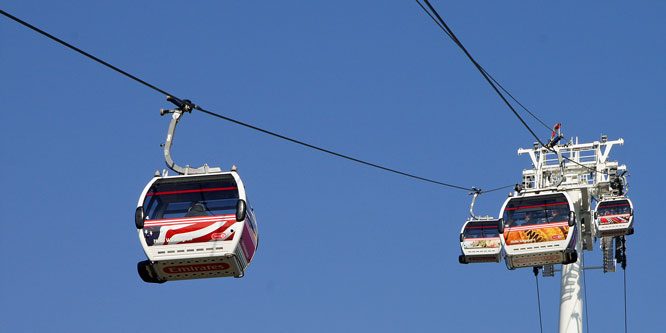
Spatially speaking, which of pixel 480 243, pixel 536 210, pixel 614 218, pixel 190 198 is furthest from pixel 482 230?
pixel 190 198

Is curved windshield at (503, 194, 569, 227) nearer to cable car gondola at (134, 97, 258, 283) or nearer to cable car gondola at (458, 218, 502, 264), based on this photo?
cable car gondola at (458, 218, 502, 264)

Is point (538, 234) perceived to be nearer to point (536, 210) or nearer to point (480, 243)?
point (536, 210)

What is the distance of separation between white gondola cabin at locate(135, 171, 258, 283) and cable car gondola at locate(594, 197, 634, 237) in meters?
24.8

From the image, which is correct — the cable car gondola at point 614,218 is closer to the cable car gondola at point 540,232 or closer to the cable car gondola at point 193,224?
the cable car gondola at point 540,232

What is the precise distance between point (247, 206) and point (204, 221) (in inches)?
30.8

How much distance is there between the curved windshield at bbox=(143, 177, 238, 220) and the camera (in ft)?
64.8

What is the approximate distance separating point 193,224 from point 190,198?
791 mm

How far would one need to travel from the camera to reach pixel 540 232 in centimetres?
2731

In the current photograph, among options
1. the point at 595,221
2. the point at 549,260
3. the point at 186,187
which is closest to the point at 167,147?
the point at 186,187

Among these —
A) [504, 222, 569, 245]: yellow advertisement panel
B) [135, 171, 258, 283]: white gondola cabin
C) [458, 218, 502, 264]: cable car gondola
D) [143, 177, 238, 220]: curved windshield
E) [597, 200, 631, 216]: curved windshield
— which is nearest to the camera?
[135, 171, 258, 283]: white gondola cabin

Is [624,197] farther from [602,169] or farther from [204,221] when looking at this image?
[204,221]

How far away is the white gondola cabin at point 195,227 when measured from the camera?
19288 millimetres

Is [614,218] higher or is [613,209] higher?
[613,209]

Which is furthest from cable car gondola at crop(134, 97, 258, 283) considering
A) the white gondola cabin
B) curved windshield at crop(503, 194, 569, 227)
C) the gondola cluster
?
curved windshield at crop(503, 194, 569, 227)
